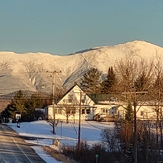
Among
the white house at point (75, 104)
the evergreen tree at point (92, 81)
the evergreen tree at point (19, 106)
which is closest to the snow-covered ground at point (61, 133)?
the white house at point (75, 104)

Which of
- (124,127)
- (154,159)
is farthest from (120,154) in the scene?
(154,159)

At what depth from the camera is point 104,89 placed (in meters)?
103

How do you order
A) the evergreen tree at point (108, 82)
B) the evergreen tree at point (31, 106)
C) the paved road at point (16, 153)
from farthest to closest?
the evergreen tree at point (108, 82), the evergreen tree at point (31, 106), the paved road at point (16, 153)

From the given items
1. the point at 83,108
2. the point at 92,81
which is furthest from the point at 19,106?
the point at 92,81

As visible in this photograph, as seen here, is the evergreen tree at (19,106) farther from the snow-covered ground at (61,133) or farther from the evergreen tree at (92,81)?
the evergreen tree at (92,81)

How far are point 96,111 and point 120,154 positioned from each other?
48.1 m

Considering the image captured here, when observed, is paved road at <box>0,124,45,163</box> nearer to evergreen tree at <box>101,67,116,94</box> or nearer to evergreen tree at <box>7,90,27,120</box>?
evergreen tree at <box>7,90,27,120</box>

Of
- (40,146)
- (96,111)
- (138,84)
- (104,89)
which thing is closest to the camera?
(138,84)

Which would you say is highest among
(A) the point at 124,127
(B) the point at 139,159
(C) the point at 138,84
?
(C) the point at 138,84

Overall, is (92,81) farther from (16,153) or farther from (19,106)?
(16,153)

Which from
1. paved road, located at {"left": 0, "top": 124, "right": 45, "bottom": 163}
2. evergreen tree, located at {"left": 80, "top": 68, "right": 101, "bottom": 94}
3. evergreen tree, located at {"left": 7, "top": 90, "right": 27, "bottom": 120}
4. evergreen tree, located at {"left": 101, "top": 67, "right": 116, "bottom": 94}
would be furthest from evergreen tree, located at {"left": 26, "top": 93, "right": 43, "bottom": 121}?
paved road, located at {"left": 0, "top": 124, "right": 45, "bottom": 163}

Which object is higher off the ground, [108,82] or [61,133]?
[108,82]

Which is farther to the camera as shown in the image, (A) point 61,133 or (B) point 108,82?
(B) point 108,82

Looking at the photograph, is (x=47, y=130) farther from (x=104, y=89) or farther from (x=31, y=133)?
(x=104, y=89)
